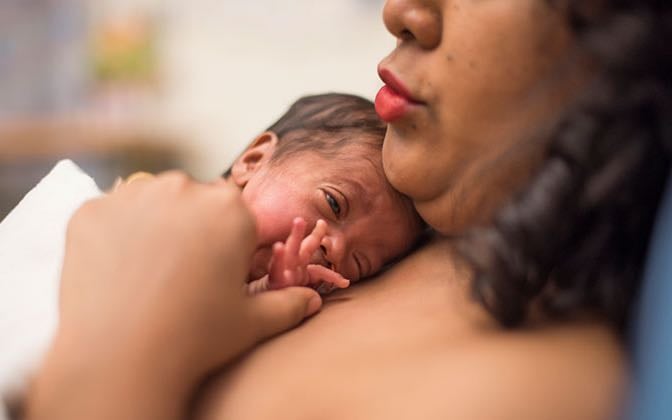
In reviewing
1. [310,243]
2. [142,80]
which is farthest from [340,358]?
[142,80]

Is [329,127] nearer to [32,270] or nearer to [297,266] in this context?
[297,266]

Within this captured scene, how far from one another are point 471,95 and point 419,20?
0.08 m

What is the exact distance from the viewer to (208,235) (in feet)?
2.27

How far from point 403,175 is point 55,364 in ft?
1.13

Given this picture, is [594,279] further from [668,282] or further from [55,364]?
[55,364]

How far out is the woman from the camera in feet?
2.07

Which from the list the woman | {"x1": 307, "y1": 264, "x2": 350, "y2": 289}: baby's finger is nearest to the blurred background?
{"x1": 307, "y1": 264, "x2": 350, "y2": 289}: baby's finger

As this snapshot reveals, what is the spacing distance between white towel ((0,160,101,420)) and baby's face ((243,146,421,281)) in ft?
0.68

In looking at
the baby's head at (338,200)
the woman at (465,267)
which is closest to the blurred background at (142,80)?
the baby's head at (338,200)

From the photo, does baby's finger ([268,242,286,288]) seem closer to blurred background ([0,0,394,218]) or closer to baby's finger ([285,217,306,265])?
baby's finger ([285,217,306,265])

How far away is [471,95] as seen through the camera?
73 centimetres

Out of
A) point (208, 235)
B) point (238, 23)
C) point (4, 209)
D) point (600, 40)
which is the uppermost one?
point (600, 40)

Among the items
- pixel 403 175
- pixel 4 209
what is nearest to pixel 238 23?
pixel 4 209

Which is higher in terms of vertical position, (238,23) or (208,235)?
(208,235)
